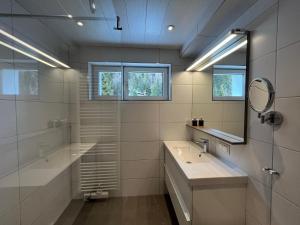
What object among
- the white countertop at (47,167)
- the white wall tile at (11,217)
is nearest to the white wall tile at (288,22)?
the white countertop at (47,167)

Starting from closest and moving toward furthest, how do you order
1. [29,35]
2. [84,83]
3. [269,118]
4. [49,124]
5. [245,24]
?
[269,118] → [245,24] → [29,35] → [49,124] → [84,83]

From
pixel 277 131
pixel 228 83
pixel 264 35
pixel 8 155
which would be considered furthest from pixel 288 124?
pixel 8 155

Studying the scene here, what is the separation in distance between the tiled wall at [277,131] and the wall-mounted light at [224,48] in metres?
0.10

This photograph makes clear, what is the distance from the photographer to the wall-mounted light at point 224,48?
4.66ft

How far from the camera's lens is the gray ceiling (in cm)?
149

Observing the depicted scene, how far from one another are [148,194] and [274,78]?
2.28m

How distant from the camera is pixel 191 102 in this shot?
267cm

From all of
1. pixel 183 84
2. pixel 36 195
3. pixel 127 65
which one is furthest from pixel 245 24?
pixel 36 195

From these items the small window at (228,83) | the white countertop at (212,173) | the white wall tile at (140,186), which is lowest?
the white wall tile at (140,186)

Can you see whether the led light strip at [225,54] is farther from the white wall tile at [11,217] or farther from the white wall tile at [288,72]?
the white wall tile at [11,217]

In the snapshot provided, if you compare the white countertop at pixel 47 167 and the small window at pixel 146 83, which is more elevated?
the small window at pixel 146 83

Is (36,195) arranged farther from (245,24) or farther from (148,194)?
(245,24)

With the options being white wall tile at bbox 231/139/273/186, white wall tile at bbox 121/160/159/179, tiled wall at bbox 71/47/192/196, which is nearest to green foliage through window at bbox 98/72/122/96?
tiled wall at bbox 71/47/192/196

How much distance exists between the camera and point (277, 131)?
1092mm
